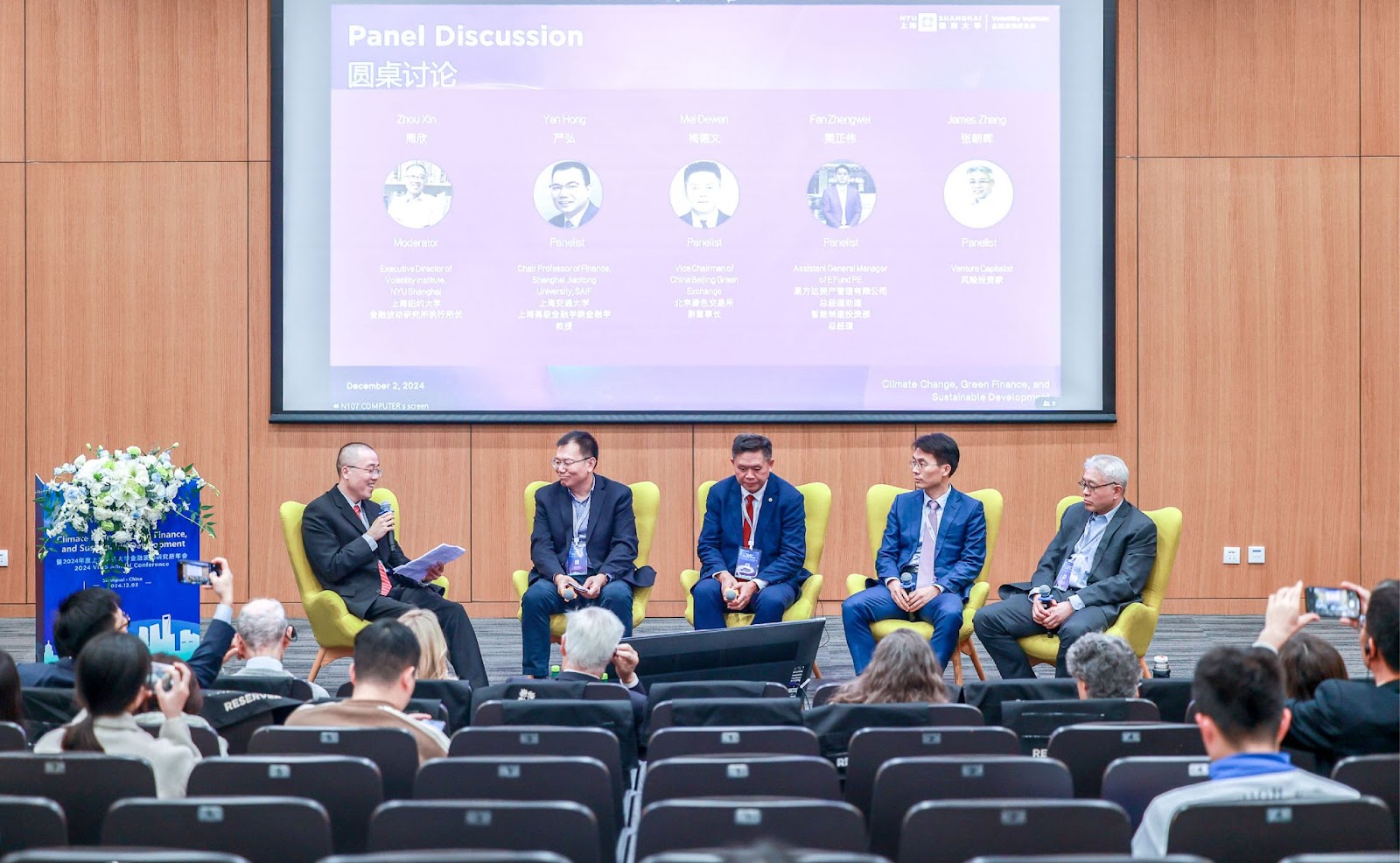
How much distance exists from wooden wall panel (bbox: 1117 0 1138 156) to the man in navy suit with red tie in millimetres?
3259

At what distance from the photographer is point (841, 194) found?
24.5ft

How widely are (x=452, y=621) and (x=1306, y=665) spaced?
12.0 ft

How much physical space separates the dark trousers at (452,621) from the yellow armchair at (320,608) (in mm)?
109

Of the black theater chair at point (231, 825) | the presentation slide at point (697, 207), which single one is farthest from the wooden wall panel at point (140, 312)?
the black theater chair at point (231, 825)

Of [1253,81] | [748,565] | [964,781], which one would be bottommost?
[964,781]

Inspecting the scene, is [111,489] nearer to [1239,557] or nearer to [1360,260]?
[1239,557]

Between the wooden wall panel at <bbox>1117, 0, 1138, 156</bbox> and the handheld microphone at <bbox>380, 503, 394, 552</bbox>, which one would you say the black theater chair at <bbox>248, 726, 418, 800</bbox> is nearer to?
the handheld microphone at <bbox>380, 503, 394, 552</bbox>

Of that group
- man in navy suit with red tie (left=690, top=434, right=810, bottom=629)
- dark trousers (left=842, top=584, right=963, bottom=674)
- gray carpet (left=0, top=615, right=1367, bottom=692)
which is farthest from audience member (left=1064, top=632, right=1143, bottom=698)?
gray carpet (left=0, top=615, right=1367, bottom=692)

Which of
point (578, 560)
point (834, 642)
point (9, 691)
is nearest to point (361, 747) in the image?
point (9, 691)

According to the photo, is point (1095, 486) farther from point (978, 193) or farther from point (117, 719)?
point (117, 719)

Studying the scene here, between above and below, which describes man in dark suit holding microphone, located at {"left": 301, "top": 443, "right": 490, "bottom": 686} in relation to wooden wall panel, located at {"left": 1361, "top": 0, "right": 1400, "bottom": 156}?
below

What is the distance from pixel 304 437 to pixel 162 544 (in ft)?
7.37

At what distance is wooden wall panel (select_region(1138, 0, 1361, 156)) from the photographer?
758 centimetres

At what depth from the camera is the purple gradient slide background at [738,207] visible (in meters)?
7.46
